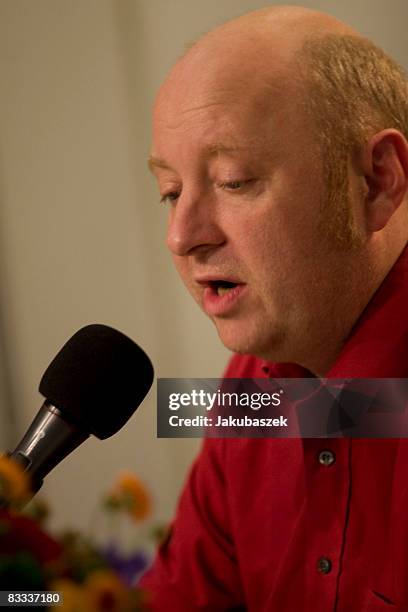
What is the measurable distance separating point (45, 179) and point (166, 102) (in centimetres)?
62

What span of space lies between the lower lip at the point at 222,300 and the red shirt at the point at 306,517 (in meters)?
0.14

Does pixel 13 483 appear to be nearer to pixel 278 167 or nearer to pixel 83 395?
pixel 83 395

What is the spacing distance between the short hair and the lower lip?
4.7 inches

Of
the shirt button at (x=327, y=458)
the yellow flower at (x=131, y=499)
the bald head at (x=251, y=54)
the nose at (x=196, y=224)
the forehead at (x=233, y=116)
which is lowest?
the shirt button at (x=327, y=458)

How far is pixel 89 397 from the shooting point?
665 mm

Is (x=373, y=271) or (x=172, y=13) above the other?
(x=172, y=13)

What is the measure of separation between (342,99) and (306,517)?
43 centimetres

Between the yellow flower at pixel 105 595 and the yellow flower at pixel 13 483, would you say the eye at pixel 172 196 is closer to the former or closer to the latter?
the yellow flower at pixel 13 483

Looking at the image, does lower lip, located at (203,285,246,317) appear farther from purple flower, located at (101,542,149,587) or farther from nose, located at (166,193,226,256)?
purple flower, located at (101,542,149,587)

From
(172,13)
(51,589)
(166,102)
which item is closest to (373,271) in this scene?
(166,102)

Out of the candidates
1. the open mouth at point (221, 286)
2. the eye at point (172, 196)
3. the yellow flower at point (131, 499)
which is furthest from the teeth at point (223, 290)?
the yellow flower at point (131, 499)

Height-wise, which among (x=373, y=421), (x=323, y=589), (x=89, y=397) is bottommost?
(x=323, y=589)

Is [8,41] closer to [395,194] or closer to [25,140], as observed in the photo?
[25,140]

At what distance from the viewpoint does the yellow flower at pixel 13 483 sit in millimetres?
555
